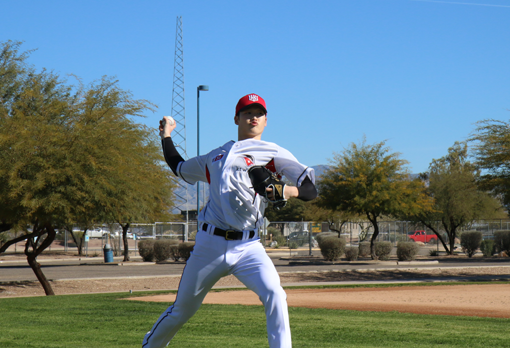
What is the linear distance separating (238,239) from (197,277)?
440 millimetres

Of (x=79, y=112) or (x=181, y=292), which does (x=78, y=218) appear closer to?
(x=79, y=112)

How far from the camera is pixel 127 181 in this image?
667 inches

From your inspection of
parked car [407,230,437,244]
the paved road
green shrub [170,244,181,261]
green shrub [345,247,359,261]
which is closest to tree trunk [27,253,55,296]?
the paved road

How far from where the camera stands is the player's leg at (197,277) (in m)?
4.32

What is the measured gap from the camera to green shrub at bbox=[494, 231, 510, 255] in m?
40.1

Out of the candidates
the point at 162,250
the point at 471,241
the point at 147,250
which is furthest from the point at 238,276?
the point at 471,241

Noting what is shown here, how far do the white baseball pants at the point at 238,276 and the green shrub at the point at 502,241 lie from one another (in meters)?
39.8

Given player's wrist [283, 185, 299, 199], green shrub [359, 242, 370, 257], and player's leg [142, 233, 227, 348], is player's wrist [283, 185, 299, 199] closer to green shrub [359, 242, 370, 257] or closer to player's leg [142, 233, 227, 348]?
player's leg [142, 233, 227, 348]

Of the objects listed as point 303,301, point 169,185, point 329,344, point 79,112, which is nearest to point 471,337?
point 329,344

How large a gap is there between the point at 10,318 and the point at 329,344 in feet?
19.8

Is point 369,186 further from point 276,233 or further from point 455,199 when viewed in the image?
point 276,233

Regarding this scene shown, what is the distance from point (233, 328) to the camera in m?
8.98

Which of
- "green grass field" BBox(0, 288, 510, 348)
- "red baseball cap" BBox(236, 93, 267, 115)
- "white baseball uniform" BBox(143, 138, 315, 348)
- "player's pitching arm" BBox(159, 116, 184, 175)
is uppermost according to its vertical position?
"red baseball cap" BBox(236, 93, 267, 115)

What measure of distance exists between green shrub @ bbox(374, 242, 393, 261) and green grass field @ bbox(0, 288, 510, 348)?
2255 centimetres
